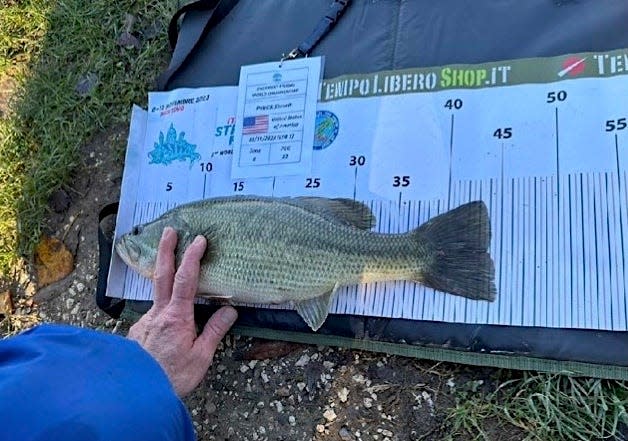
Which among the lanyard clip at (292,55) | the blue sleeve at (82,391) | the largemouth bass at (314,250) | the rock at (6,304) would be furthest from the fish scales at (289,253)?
the rock at (6,304)

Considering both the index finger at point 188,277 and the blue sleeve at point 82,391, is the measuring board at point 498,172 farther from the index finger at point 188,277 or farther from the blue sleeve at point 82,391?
the blue sleeve at point 82,391

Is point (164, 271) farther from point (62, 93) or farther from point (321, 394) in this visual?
point (62, 93)

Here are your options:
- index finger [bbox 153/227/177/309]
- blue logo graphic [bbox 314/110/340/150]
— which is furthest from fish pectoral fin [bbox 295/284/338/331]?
blue logo graphic [bbox 314/110/340/150]

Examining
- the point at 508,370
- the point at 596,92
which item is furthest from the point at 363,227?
the point at 596,92

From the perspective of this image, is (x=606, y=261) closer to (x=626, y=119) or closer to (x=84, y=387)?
(x=626, y=119)

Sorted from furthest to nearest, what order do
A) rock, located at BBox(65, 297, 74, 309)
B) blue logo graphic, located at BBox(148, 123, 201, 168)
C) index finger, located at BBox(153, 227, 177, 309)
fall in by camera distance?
rock, located at BBox(65, 297, 74, 309), blue logo graphic, located at BBox(148, 123, 201, 168), index finger, located at BBox(153, 227, 177, 309)

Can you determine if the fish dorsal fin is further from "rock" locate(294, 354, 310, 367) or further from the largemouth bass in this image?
"rock" locate(294, 354, 310, 367)

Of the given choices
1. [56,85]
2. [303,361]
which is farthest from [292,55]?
[56,85]
